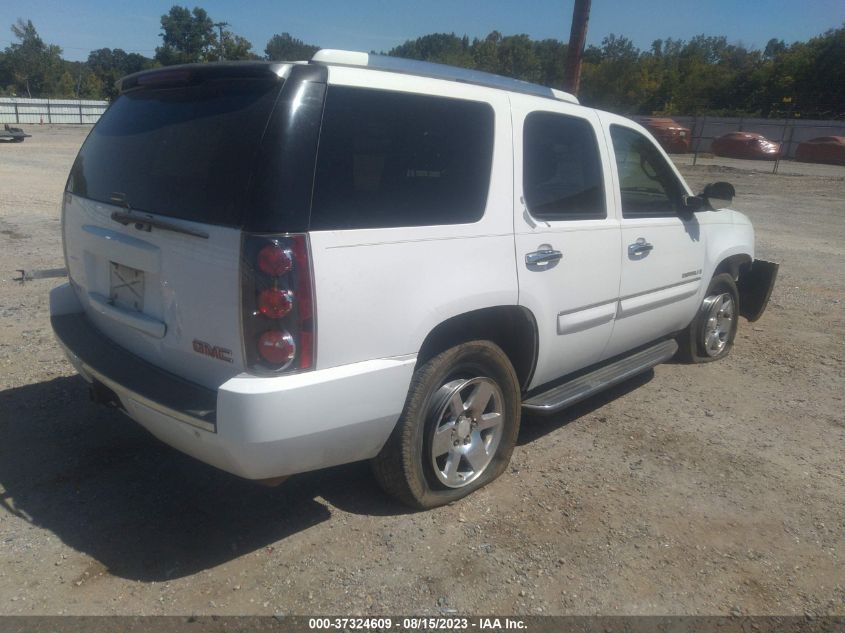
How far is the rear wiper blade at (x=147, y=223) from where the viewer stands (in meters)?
2.70

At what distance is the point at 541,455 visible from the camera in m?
4.08

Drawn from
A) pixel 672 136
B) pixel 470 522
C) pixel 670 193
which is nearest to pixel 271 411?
pixel 470 522

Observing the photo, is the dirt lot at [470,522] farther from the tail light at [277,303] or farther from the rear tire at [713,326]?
the tail light at [277,303]

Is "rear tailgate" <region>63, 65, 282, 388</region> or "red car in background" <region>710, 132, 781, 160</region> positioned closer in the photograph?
"rear tailgate" <region>63, 65, 282, 388</region>

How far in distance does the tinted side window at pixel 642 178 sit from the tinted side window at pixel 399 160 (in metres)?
1.34

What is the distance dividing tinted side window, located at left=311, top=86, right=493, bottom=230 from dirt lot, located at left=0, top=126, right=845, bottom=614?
147cm

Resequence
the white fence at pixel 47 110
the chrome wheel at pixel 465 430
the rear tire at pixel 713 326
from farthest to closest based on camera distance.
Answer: the white fence at pixel 47 110
the rear tire at pixel 713 326
the chrome wheel at pixel 465 430

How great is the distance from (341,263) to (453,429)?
1120 mm

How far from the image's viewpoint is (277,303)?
8.38ft

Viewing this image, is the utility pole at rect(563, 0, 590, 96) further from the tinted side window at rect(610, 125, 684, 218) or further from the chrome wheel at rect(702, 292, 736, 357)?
the tinted side window at rect(610, 125, 684, 218)

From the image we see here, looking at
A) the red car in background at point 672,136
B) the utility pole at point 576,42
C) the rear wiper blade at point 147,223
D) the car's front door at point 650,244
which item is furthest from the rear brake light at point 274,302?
the red car in background at point 672,136

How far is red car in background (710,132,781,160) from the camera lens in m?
33.4

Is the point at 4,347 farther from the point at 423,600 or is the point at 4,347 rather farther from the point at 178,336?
the point at 423,600

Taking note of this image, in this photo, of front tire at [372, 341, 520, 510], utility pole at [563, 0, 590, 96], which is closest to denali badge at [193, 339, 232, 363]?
front tire at [372, 341, 520, 510]
